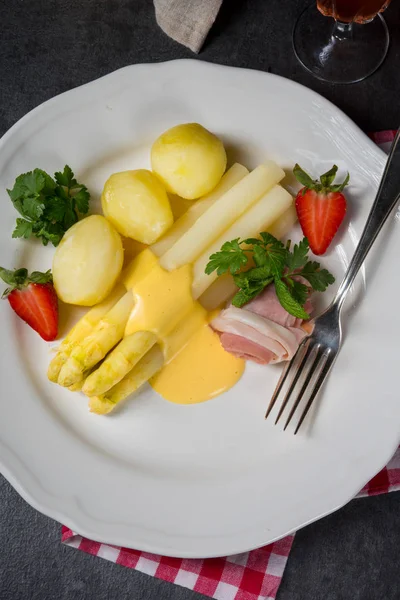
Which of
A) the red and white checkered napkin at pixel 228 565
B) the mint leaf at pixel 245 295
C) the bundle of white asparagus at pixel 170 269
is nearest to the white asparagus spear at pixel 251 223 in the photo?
the bundle of white asparagus at pixel 170 269

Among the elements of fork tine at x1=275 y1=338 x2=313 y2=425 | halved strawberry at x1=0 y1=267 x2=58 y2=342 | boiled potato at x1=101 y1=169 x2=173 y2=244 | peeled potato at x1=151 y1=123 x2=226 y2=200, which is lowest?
halved strawberry at x1=0 y1=267 x2=58 y2=342

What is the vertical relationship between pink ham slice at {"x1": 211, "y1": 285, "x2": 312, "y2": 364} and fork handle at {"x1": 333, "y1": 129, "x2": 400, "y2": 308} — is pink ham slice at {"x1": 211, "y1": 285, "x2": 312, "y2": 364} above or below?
below

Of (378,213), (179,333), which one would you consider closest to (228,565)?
(179,333)

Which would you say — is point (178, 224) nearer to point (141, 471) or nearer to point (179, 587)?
point (141, 471)

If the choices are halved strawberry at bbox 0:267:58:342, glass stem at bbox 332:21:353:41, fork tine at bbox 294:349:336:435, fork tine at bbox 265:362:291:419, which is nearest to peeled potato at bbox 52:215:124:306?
halved strawberry at bbox 0:267:58:342

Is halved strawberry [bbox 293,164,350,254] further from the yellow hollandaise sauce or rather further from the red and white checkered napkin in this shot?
the red and white checkered napkin

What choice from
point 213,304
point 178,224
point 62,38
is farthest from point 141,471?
point 62,38
